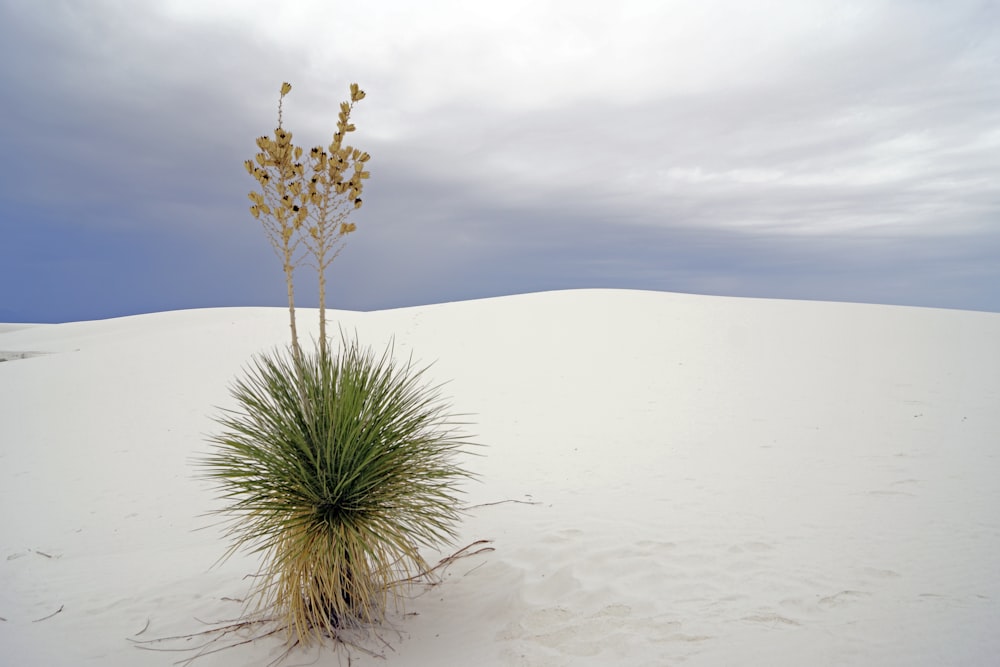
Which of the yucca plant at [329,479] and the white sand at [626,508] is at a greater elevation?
the yucca plant at [329,479]

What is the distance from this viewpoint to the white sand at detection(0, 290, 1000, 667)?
353 centimetres

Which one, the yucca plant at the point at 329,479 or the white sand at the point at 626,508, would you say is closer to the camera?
the yucca plant at the point at 329,479

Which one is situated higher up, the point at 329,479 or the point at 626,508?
the point at 329,479

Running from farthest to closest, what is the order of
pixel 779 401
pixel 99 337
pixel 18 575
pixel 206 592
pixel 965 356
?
pixel 99 337 < pixel 965 356 < pixel 779 401 < pixel 18 575 < pixel 206 592

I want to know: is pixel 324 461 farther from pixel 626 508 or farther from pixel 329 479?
pixel 626 508

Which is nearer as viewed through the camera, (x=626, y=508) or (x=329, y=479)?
(x=329, y=479)

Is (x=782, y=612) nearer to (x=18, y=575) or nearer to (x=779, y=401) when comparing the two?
(x=18, y=575)

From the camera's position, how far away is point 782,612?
3.53 m

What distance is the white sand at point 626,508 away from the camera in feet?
11.6

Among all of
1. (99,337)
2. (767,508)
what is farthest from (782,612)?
(99,337)

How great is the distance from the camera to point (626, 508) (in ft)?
18.7

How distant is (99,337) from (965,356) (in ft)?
81.6

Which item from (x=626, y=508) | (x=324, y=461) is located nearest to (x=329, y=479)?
(x=324, y=461)

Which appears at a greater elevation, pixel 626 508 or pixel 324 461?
pixel 324 461
